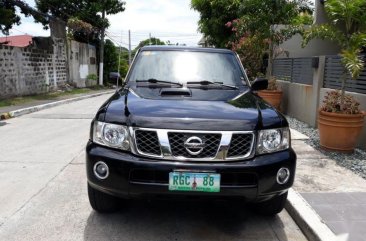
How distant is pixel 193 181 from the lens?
3184mm

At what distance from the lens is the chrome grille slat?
321 cm

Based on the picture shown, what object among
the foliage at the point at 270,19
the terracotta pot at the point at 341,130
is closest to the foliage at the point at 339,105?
the terracotta pot at the point at 341,130

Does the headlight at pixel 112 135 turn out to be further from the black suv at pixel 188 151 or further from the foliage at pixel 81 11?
the foliage at pixel 81 11

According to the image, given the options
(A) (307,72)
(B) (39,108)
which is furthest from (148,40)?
(A) (307,72)

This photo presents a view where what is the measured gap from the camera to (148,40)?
62.1 m

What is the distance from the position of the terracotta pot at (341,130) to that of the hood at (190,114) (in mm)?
2926

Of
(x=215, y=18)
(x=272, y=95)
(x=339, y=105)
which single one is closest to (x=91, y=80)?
(x=215, y=18)

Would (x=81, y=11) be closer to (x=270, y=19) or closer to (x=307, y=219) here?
(x=270, y=19)

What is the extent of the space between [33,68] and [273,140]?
53.6 feet

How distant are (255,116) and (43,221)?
2.22m

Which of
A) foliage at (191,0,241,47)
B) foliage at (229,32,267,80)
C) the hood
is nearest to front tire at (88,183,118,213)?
the hood

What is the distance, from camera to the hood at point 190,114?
326 centimetres

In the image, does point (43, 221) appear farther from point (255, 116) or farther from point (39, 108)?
point (39, 108)

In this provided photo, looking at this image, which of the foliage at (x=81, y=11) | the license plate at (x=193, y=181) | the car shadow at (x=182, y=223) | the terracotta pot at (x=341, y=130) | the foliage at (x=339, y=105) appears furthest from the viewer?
the foliage at (x=81, y=11)
